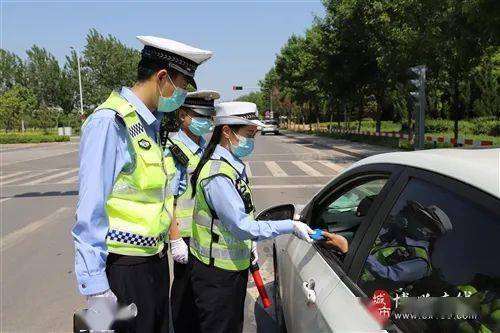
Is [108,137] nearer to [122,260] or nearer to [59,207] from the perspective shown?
[122,260]

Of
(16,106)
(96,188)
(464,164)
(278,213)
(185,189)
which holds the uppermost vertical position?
(16,106)

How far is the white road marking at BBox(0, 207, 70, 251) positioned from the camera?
7.39 m

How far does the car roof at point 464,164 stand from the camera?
1585 mm

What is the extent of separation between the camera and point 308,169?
647 inches

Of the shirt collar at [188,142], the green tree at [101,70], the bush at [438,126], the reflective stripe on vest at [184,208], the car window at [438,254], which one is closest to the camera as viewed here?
the car window at [438,254]

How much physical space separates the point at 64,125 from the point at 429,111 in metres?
40.8

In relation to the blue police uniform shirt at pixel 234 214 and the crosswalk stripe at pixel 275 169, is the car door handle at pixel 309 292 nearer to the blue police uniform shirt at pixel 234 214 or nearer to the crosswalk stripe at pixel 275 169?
the blue police uniform shirt at pixel 234 214

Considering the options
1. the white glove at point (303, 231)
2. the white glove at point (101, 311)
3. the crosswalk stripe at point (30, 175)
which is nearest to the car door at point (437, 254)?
the white glove at point (303, 231)

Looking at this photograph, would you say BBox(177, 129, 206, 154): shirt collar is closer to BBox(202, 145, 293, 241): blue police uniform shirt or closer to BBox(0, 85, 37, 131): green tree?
BBox(202, 145, 293, 241): blue police uniform shirt

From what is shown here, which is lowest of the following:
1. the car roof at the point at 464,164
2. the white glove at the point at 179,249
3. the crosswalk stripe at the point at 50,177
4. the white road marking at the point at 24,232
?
the crosswalk stripe at the point at 50,177

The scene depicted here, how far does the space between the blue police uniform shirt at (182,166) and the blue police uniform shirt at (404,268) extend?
62.5 inches

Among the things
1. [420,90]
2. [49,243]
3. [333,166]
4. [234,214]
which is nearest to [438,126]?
[333,166]

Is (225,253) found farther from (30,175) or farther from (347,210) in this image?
(30,175)

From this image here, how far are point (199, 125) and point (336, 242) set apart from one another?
198cm
